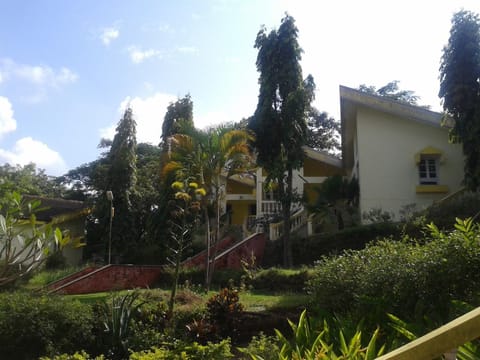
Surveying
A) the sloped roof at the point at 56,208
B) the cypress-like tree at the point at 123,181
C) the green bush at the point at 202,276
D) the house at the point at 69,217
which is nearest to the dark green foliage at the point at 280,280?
the green bush at the point at 202,276

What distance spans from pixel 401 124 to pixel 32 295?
1629 centimetres

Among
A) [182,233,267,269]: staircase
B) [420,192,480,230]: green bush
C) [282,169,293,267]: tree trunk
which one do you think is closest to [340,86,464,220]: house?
[282,169,293,267]: tree trunk

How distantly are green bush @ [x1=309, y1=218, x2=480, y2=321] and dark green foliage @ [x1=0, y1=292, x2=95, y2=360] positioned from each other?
4.04 m

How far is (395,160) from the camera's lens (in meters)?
19.9

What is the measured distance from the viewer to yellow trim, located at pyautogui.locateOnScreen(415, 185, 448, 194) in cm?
1914

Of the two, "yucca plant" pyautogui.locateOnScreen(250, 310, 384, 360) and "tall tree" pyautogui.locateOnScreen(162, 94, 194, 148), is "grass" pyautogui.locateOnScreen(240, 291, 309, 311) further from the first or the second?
"tall tree" pyautogui.locateOnScreen(162, 94, 194, 148)

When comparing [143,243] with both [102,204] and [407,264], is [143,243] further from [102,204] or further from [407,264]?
[407,264]

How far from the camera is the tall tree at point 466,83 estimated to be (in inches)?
640

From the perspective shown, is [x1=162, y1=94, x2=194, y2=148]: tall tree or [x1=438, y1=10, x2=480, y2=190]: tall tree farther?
[x1=162, y1=94, x2=194, y2=148]: tall tree

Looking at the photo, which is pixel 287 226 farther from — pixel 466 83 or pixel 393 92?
pixel 393 92

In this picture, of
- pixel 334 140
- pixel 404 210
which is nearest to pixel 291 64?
pixel 404 210

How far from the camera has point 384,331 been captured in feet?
16.7

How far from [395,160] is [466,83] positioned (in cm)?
446

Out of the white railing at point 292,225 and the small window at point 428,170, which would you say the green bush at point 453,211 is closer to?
the small window at point 428,170
